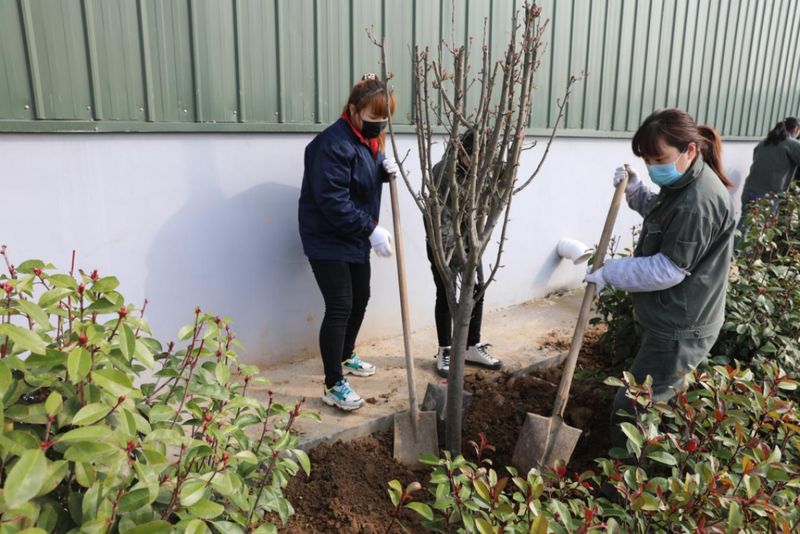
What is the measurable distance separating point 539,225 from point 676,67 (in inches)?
98.5

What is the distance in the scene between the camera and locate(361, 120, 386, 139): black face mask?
288 centimetres

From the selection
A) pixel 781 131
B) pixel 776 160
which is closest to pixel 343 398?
pixel 776 160

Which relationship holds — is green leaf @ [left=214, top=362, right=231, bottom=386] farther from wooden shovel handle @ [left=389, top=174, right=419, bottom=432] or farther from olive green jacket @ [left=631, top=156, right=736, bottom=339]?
olive green jacket @ [left=631, top=156, right=736, bottom=339]

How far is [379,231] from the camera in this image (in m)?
3.04

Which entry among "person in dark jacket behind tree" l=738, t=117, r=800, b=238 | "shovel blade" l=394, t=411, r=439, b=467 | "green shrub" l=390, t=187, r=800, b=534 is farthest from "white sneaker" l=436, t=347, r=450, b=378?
"person in dark jacket behind tree" l=738, t=117, r=800, b=238

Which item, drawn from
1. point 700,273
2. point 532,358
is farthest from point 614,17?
point 700,273

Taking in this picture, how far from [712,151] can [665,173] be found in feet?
0.97

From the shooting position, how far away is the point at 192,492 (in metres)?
1.18

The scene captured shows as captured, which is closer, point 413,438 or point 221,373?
point 221,373

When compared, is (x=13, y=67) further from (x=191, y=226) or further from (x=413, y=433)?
(x=413, y=433)

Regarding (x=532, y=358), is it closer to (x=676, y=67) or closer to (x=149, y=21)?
(x=149, y=21)

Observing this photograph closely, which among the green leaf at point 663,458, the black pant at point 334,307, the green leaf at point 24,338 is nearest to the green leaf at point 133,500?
the green leaf at point 24,338

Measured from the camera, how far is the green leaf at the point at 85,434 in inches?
39.8

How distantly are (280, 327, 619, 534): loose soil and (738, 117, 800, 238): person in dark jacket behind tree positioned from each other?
4.65 metres
